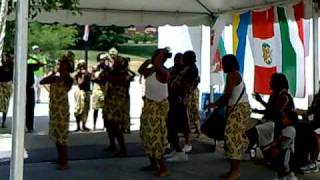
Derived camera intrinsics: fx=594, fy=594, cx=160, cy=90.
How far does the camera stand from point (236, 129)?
271 inches

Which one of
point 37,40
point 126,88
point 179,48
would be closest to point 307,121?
point 126,88

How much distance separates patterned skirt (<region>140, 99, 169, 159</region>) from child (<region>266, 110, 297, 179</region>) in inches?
52.3

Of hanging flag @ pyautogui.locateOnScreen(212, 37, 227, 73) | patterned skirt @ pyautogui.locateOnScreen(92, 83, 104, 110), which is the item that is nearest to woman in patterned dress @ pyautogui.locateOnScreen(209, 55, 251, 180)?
hanging flag @ pyautogui.locateOnScreen(212, 37, 227, 73)

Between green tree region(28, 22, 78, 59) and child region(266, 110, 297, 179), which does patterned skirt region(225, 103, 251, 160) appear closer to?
child region(266, 110, 297, 179)

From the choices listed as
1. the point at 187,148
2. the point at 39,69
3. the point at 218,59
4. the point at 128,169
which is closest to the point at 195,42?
the point at 218,59

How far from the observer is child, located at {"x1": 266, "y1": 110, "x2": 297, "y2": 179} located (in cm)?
675

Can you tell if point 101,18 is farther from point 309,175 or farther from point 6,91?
point 309,175

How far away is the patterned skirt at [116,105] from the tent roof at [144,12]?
2067mm

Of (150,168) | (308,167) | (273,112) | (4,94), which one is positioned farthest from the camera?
(4,94)

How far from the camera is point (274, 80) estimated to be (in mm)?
7109

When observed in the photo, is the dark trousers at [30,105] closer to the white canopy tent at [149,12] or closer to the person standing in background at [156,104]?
the white canopy tent at [149,12]

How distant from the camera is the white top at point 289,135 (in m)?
6.72

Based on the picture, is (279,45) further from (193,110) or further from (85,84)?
(85,84)

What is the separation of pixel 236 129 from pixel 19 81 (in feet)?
14.2
